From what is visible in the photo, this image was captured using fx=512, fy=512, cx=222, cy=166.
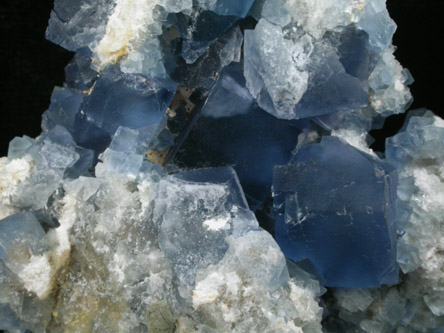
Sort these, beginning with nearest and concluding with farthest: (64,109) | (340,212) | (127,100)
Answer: (340,212)
(127,100)
(64,109)

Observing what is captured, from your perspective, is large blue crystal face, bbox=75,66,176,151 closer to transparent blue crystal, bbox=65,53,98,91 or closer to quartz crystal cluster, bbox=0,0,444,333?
quartz crystal cluster, bbox=0,0,444,333

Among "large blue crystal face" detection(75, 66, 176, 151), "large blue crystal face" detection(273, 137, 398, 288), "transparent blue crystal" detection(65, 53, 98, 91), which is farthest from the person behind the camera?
"transparent blue crystal" detection(65, 53, 98, 91)

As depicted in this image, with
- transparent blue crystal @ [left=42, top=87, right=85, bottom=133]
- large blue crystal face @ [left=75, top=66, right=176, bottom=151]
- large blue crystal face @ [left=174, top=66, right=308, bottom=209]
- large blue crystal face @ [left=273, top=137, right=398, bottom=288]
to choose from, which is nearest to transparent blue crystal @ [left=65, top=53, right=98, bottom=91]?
transparent blue crystal @ [left=42, top=87, right=85, bottom=133]

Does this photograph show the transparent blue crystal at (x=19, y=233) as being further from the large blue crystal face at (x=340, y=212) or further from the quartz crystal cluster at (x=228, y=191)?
the large blue crystal face at (x=340, y=212)

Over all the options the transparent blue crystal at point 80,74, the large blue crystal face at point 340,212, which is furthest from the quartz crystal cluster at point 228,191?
the transparent blue crystal at point 80,74

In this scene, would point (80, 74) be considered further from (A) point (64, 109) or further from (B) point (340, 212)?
(B) point (340, 212)

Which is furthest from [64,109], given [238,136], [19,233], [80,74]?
[238,136]

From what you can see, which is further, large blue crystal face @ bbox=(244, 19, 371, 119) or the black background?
the black background

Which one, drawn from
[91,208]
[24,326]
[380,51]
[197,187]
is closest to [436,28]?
[380,51]
